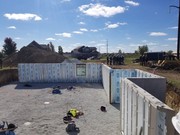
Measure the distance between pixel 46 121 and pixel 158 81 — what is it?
18.0 ft

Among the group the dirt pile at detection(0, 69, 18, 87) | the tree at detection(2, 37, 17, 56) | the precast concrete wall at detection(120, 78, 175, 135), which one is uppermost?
the tree at detection(2, 37, 17, 56)

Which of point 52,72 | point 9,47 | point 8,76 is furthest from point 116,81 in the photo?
point 9,47

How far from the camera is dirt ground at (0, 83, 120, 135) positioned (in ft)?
30.4

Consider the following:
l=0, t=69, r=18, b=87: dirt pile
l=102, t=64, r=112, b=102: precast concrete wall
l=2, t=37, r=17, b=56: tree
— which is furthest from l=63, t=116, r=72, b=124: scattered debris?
l=2, t=37, r=17, b=56: tree

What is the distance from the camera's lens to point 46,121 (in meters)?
10.3

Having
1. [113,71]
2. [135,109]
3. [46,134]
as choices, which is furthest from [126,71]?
[135,109]

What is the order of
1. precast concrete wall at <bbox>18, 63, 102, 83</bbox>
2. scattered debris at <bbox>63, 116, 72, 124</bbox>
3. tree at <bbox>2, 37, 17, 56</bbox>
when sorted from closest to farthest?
1. scattered debris at <bbox>63, 116, 72, 124</bbox>
2. precast concrete wall at <bbox>18, 63, 102, 83</bbox>
3. tree at <bbox>2, 37, 17, 56</bbox>

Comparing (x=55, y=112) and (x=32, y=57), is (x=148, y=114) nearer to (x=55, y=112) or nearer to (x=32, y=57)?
(x=55, y=112)

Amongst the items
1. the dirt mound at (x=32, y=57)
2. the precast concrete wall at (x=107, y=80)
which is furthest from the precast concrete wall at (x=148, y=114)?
the dirt mound at (x=32, y=57)

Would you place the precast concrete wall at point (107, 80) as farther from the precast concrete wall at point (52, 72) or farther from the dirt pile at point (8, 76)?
the dirt pile at point (8, 76)

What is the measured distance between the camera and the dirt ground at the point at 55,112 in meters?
9.26

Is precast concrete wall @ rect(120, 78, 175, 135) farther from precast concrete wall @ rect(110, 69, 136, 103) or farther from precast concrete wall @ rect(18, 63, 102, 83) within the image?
precast concrete wall @ rect(18, 63, 102, 83)

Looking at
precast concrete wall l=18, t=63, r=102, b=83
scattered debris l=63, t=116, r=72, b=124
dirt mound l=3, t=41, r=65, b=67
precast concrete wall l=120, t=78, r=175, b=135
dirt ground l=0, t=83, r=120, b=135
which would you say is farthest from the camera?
dirt mound l=3, t=41, r=65, b=67

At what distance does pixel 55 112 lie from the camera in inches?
465
